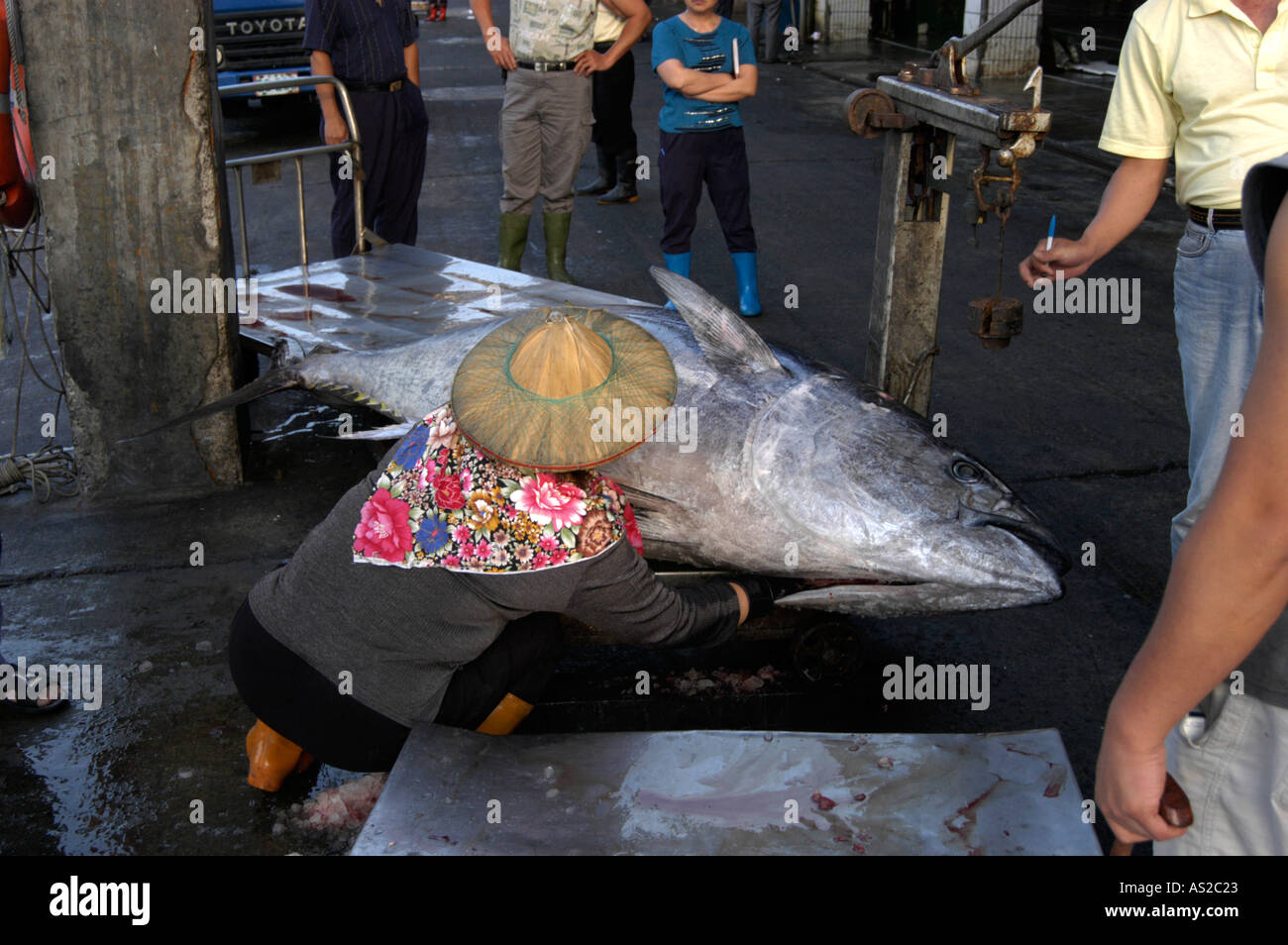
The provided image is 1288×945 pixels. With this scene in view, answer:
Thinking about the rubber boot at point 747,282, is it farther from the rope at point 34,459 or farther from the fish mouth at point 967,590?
the fish mouth at point 967,590

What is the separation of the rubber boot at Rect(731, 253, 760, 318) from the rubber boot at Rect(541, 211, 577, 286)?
100cm

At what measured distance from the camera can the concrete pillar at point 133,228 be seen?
395 cm

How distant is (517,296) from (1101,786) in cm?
359

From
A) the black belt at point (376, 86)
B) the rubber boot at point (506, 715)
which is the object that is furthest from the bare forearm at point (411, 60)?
the rubber boot at point (506, 715)

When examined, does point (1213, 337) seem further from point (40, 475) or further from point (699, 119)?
point (40, 475)

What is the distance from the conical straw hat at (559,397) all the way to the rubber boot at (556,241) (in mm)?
4071

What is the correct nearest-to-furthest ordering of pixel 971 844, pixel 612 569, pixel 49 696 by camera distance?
pixel 971 844 < pixel 612 569 < pixel 49 696

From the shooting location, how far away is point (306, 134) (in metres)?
12.0

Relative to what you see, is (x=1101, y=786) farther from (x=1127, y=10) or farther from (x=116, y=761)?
(x=1127, y=10)

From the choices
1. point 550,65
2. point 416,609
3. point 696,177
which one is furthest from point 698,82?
point 416,609

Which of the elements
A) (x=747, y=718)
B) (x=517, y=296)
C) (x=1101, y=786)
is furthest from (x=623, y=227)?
(x=1101, y=786)

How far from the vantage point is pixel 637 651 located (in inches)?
137

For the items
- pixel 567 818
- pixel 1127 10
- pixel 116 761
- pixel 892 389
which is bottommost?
pixel 116 761
